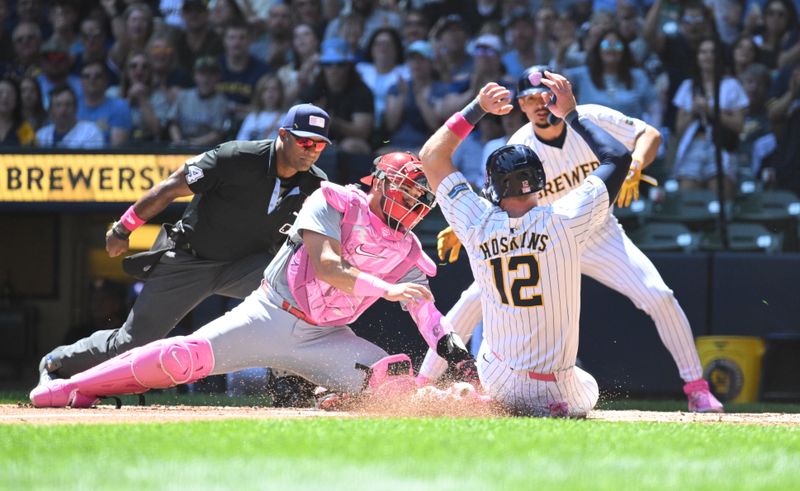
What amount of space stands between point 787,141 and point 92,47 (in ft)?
20.8

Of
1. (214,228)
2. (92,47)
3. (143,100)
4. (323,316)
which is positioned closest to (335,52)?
(143,100)

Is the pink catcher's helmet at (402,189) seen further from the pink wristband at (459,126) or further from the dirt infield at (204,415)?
the dirt infield at (204,415)

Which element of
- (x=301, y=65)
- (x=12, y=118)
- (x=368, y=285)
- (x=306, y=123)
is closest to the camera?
(x=368, y=285)

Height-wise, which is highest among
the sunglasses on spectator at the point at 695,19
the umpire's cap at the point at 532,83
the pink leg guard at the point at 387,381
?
the sunglasses on spectator at the point at 695,19

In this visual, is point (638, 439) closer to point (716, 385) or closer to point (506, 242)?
point (506, 242)

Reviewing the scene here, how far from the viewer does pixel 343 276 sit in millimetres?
5238

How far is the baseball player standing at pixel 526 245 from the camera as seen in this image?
508 centimetres

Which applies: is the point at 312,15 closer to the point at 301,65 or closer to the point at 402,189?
the point at 301,65

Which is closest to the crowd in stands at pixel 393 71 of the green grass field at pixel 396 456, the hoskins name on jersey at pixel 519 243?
the hoskins name on jersey at pixel 519 243

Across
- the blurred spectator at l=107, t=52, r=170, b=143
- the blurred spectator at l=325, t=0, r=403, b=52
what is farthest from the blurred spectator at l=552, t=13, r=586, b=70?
the blurred spectator at l=107, t=52, r=170, b=143

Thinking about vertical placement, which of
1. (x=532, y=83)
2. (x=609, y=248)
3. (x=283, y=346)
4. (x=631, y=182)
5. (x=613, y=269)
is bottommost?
(x=283, y=346)

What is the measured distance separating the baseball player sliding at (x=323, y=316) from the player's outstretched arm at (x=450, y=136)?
0.21 metres

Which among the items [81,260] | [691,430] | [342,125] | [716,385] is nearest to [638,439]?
[691,430]

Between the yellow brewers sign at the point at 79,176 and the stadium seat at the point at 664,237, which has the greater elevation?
the yellow brewers sign at the point at 79,176
